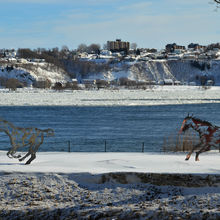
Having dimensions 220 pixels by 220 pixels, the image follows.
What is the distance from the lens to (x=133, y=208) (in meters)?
8.16

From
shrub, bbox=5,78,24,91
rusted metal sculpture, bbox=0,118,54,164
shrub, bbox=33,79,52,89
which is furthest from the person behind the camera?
shrub, bbox=33,79,52,89

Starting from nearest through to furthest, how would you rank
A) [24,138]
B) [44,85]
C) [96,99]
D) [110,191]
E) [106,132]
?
[110,191], [24,138], [106,132], [96,99], [44,85]

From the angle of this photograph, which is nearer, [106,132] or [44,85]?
[106,132]

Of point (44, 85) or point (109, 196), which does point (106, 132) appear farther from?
point (44, 85)

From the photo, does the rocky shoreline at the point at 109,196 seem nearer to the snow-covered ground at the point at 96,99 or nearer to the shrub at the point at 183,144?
the shrub at the point at 183,144

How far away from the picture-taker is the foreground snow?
811 centimetres

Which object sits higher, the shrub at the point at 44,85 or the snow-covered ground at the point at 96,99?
the shrub at the point at 44,85

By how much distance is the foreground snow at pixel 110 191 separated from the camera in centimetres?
811

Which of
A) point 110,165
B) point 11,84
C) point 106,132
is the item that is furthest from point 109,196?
point 11,84

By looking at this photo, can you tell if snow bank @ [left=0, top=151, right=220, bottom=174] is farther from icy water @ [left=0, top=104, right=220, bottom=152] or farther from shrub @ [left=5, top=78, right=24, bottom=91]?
shrub @ [left=5, top=78, right=24, bottom=91]

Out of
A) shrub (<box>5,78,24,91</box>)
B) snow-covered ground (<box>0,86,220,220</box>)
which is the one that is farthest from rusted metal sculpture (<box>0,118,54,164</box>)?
shrub (<box>5,78,24,91</box>)

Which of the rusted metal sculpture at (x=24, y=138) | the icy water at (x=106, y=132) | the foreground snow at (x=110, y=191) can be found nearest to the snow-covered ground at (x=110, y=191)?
the foreground snow at (x=110, y=191)

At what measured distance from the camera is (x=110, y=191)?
9.16 meters

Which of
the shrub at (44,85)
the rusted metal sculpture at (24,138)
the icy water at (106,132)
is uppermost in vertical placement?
the shrub at (44,85)
